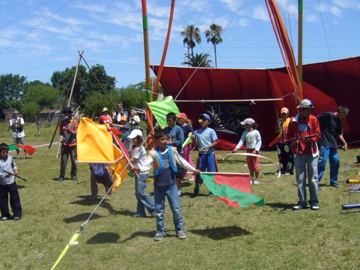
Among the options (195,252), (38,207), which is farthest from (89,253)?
(38,207)

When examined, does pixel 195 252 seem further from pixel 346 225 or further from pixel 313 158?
pixel 313 158

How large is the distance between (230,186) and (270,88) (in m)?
10.9

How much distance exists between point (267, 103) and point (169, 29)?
6.81 meters

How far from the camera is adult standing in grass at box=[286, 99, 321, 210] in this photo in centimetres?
683

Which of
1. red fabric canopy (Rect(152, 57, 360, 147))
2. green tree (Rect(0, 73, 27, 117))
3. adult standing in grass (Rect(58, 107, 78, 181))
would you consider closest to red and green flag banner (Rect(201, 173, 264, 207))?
adult standing in grass (Rect(58, 107, 78, 181))

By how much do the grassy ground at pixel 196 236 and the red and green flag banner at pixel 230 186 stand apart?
48 cm

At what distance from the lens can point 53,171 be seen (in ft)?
40.5

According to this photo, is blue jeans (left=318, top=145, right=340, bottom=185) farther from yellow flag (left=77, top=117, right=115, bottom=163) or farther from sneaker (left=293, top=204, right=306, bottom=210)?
yellow flag (left=77, top=117, right=115, bottom=163)

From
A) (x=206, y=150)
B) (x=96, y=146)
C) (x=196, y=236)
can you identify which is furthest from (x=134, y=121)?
(x=196, y=236)

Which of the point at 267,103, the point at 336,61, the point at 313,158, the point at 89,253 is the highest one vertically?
the point at 336,61

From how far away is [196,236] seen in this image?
19.2 feet

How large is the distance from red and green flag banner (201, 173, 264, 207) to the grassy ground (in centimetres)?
48

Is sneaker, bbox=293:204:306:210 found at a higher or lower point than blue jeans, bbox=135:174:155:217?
lower

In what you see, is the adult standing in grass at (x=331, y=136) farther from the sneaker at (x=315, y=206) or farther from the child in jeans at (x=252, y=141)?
the sneaker at (x=315, y=206)
